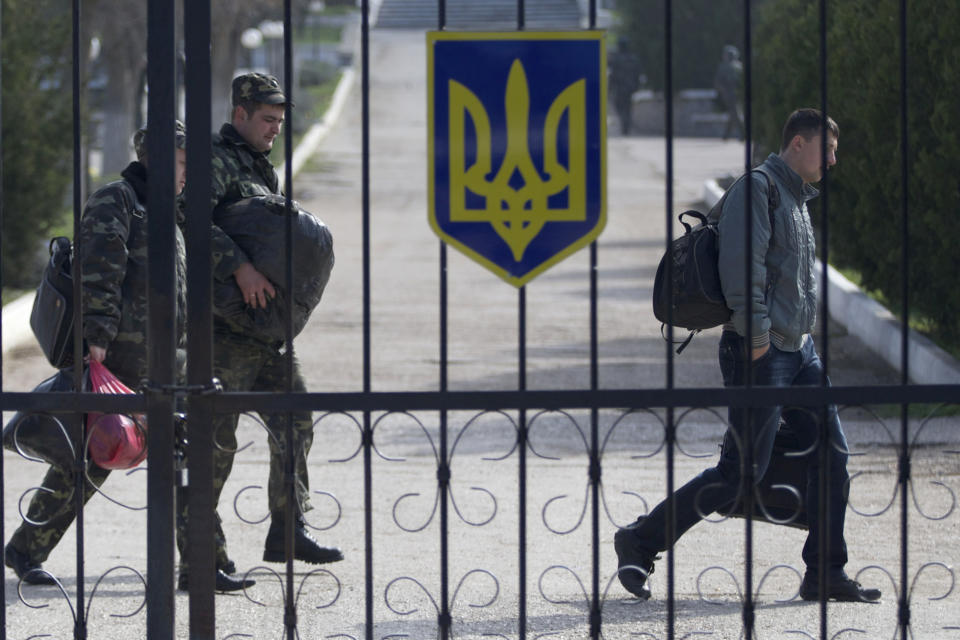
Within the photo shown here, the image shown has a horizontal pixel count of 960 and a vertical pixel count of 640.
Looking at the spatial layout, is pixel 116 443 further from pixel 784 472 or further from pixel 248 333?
pixel 784 472

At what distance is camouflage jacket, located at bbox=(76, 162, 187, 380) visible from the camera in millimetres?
5289

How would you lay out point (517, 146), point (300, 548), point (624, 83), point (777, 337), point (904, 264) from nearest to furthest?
point (517, 146), point (904, 264), point (777, 337), point (300, 548), point (624, 83)

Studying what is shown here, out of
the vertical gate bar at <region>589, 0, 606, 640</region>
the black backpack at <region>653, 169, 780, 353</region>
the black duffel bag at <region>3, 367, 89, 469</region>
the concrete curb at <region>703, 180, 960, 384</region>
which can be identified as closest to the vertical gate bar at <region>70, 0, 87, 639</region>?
the black duffel bag at <region>3, 367, 89, 469</region>

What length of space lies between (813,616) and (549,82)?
2188 millimetres

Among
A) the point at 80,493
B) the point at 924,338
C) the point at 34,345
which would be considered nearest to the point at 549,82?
the point at 80,493

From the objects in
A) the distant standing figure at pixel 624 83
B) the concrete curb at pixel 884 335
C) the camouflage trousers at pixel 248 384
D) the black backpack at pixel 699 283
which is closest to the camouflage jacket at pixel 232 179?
the camouflage trousers at pixel 248 384

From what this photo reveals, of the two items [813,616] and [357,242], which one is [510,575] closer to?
[813,616]

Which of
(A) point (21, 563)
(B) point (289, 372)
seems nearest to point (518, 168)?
(B) point (289, 372)

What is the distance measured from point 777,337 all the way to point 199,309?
2213 mm

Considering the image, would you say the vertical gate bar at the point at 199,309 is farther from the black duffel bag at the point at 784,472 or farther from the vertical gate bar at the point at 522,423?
the black duffel bag at the point at 784,472

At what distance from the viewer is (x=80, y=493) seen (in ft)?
12.6

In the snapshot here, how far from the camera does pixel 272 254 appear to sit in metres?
5.04

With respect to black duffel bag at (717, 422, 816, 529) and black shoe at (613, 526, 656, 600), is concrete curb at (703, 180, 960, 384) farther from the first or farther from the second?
black shoe at (613, 526, 656, 600)

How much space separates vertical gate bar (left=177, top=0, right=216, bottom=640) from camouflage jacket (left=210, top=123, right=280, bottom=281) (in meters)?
1.26
